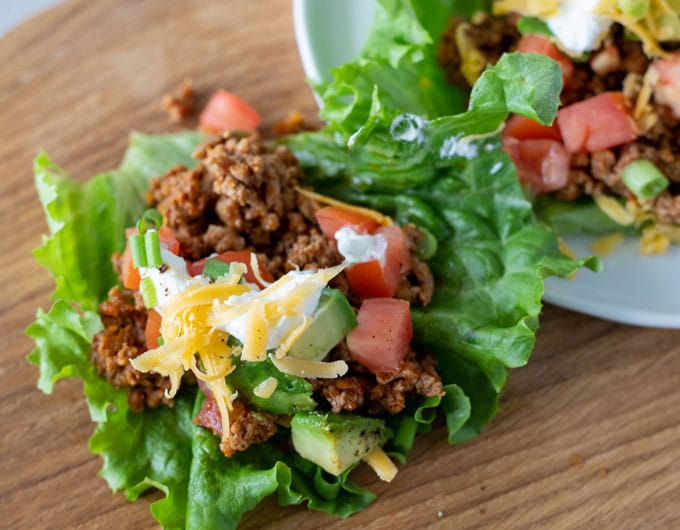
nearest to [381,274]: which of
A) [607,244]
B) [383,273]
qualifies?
[383,273]

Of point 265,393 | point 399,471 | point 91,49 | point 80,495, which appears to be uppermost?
point 91,49

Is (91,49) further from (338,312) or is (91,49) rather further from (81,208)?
(338,312)

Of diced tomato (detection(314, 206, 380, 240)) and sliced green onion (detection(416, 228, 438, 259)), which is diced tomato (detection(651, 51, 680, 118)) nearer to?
sliced green onion (detection(416, 228, 438, 259))

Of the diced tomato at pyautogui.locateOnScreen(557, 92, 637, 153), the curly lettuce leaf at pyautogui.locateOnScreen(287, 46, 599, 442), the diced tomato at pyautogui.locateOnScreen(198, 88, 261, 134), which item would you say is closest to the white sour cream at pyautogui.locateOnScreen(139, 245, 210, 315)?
the curly lettuce leaf at pyautogui.locateOnScreen(287, 46, 599, 442)

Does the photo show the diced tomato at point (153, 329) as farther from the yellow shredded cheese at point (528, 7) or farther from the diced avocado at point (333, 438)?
the yellow shredded cheese at point (528, 7)

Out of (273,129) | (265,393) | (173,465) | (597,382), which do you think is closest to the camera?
(265,393)

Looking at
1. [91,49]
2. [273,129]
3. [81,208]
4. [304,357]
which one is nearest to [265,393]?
[304,357]
